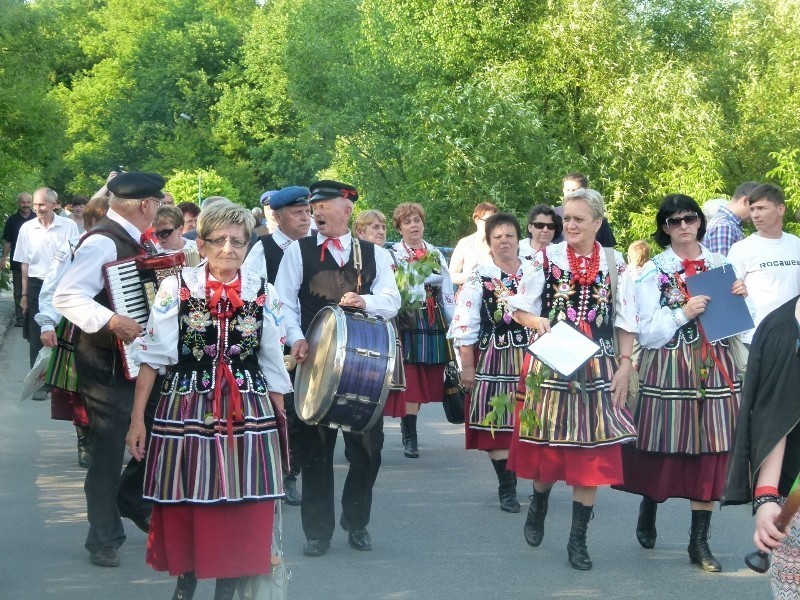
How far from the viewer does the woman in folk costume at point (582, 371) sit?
6.92 metres

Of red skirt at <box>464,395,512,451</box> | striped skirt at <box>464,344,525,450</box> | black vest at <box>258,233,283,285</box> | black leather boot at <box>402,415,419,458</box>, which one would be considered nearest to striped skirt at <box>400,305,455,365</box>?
black leather boot at <box>402,415,419,458</box>

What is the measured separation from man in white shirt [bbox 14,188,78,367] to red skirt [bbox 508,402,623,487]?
1045 cm

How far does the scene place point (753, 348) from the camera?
3.68m

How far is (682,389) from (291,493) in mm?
2861

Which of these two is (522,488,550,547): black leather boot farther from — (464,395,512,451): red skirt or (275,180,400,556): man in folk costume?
(464,395,512,451): red skirt

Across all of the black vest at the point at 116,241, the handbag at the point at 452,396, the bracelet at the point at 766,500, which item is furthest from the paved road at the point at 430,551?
the bracelet at the point at 766,500

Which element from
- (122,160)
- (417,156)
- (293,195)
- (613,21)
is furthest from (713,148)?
(122,160)

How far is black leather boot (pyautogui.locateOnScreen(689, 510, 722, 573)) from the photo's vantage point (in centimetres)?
698

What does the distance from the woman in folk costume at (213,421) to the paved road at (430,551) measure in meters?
1.12

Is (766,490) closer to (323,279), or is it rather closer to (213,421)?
(213,421)

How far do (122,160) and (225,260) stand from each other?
58814 millimetres

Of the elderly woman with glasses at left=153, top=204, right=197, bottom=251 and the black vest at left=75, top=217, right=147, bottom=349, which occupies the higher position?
the elderly woman with glasses at left=153, top=204, right=197, bottom=251

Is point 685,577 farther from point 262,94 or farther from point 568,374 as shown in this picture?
point 262,94

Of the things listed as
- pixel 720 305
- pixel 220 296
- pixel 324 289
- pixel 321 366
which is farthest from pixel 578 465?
pixel 220 296
